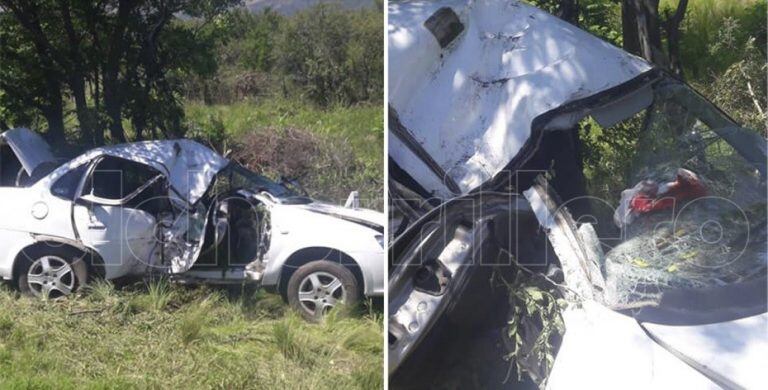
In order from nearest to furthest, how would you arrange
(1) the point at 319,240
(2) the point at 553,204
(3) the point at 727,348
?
(3) the point at 727,348 → (2) the point at 553,204 → (1) the point at 319,240

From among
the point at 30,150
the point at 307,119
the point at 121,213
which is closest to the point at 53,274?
the point at 121,213

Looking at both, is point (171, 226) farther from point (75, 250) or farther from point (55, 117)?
point (55, 117)

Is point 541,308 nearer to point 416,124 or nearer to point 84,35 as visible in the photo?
point 416,124

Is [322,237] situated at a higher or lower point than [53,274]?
higher

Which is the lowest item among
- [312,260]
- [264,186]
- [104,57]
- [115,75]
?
[312,260]

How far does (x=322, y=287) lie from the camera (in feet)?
15.0

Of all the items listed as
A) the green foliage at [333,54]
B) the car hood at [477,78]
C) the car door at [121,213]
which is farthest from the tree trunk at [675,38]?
the car door at [121,213]

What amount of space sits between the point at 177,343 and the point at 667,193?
2.72 metres

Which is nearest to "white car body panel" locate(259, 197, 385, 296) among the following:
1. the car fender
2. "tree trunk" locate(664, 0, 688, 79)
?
the car fender

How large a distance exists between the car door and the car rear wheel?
0.49ft

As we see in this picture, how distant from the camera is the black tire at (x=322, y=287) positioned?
14.9ft

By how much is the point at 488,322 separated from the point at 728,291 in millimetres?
1065

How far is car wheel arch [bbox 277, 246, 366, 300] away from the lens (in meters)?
4.53

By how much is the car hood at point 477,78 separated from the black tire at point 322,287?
2.84 ft
